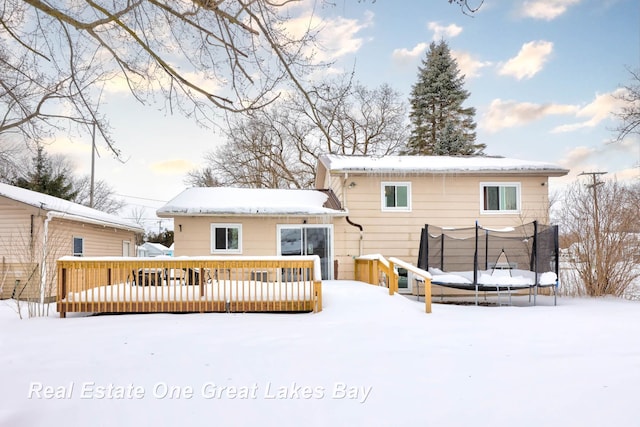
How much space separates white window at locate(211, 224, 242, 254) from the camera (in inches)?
456

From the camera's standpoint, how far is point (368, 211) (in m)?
12.0

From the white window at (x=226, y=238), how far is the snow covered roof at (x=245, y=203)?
54 cm

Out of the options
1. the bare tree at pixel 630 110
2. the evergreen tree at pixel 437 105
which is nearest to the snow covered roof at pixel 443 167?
the bare tree at pixel 630 110

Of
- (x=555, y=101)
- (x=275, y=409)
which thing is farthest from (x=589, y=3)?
(x=275, y=409)

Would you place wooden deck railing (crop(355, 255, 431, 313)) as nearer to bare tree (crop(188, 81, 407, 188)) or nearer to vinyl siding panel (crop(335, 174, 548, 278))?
vinyl siding panel (crop(335, 174, 548, 278))

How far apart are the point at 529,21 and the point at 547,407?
923 cm

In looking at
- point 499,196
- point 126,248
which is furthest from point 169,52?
point 126,248

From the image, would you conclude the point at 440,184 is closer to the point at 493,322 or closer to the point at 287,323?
the point at 493,322

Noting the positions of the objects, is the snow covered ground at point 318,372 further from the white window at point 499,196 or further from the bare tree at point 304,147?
the bare tree at point 304,147

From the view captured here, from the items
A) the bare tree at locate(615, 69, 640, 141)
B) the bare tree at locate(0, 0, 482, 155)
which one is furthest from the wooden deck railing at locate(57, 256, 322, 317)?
the bare tree at locate(615, 69, 640, 141)

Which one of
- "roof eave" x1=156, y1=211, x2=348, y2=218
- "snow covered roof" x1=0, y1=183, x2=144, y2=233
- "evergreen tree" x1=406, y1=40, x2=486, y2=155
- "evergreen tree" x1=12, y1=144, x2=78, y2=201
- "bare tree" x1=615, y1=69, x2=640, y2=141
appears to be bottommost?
"roof eave" x1=156, y1=211, x2=348, y2=218

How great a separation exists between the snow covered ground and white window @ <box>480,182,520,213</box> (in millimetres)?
5702

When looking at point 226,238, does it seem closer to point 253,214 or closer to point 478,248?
point 253,214

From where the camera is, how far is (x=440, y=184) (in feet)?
40.0
